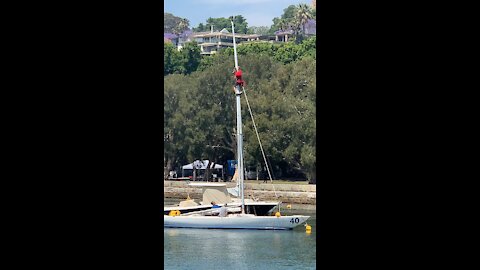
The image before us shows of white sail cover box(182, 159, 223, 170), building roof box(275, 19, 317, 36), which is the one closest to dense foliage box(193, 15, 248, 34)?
building roof box(275, 19, 317, 36)

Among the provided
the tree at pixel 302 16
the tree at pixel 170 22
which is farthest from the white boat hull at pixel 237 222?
the tree at pixel 170 22

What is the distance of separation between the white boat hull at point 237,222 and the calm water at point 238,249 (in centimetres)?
12

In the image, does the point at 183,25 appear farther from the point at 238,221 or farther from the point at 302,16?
the point at 238,221

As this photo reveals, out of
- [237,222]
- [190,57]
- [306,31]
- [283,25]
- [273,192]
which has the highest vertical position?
[283,25]

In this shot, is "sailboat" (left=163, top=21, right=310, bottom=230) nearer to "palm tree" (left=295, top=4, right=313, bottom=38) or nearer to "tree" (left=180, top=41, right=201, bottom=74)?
"tree" (left=180, top=41, right=201, bottom=74)

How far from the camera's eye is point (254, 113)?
24062 mm

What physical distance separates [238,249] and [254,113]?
304 inches

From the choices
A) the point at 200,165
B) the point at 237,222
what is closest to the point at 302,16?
the point at 200,165

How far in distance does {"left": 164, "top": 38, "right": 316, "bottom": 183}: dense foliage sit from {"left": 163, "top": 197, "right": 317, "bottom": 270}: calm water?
4.07 metres

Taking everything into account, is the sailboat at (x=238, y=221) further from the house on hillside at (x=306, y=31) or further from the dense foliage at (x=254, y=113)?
the house on hillside at (x=306, y=31)
